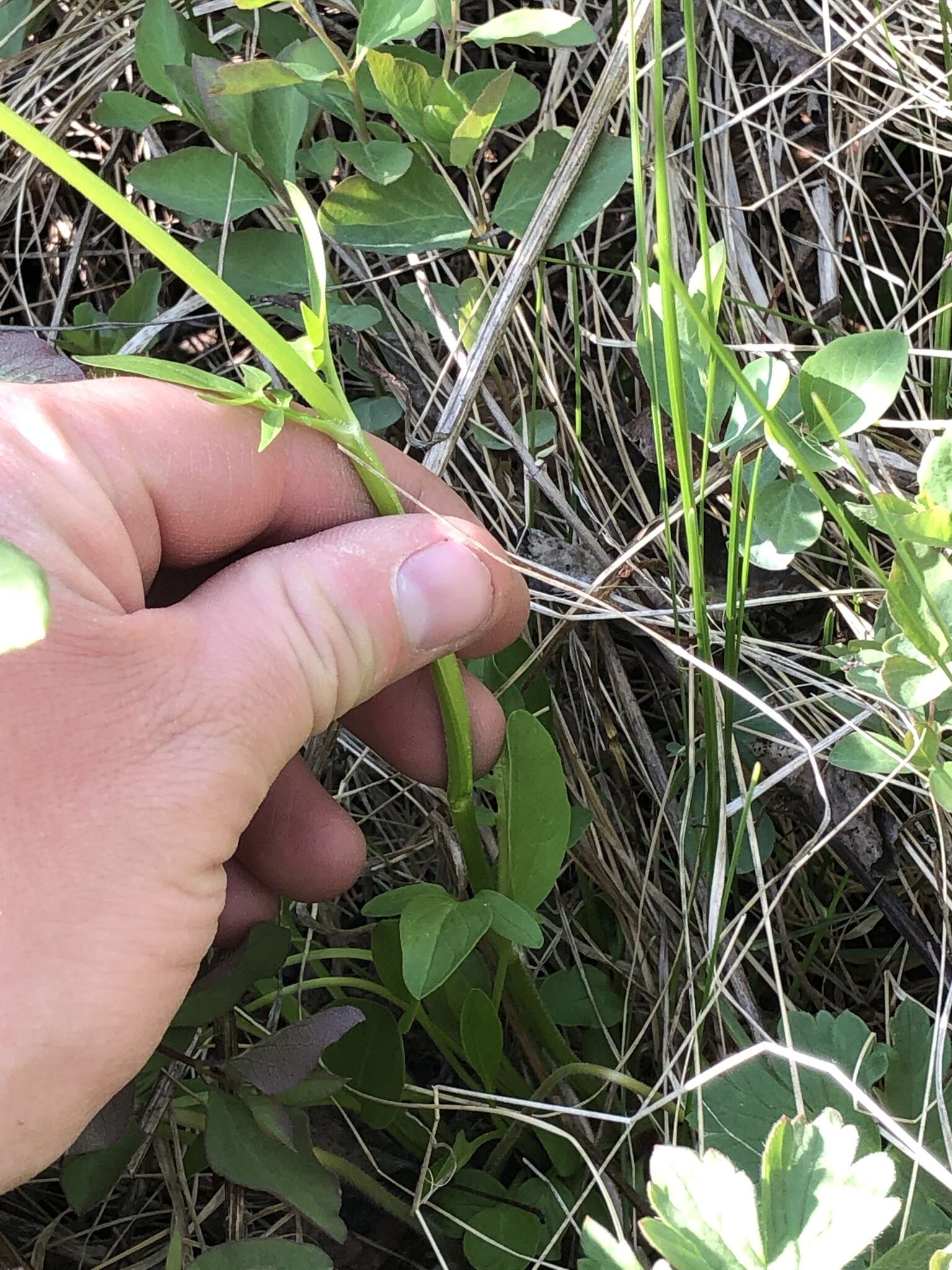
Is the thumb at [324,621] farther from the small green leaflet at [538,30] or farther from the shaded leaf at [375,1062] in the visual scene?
the small green leaflet at [538,30]

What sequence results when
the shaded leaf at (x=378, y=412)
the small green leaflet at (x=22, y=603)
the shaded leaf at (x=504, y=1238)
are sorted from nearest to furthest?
the small green leaflet at (x=22, y=603), the shaded leaf at (x=504, y=1238), the shaded leaf at (x=378, y=412)

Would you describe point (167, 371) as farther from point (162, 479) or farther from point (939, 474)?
point (939, 474)

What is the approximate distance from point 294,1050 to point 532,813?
0.27 meters

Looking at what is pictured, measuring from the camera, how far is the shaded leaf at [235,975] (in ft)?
2.84

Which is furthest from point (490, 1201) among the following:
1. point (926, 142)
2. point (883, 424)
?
point (926, 142)

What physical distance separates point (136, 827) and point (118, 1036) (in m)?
0.13

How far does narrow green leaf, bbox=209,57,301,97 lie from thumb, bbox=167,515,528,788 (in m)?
0.38

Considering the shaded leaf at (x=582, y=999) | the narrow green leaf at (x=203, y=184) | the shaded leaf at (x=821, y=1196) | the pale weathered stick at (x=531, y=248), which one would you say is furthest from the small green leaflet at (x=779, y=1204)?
the narrow green leaf at (x=203, y=184)

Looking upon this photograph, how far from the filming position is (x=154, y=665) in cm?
74

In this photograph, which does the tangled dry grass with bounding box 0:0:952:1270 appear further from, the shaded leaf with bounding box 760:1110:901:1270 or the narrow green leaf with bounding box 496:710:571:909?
the shaded leaf with bounding box 760:1110:901:1270

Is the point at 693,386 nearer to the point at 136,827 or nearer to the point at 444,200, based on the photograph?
the point at 444,200

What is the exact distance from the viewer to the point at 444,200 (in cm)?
104

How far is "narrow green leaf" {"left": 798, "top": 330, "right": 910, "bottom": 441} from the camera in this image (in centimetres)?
79

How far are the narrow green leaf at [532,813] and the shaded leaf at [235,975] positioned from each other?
201 millimetres
